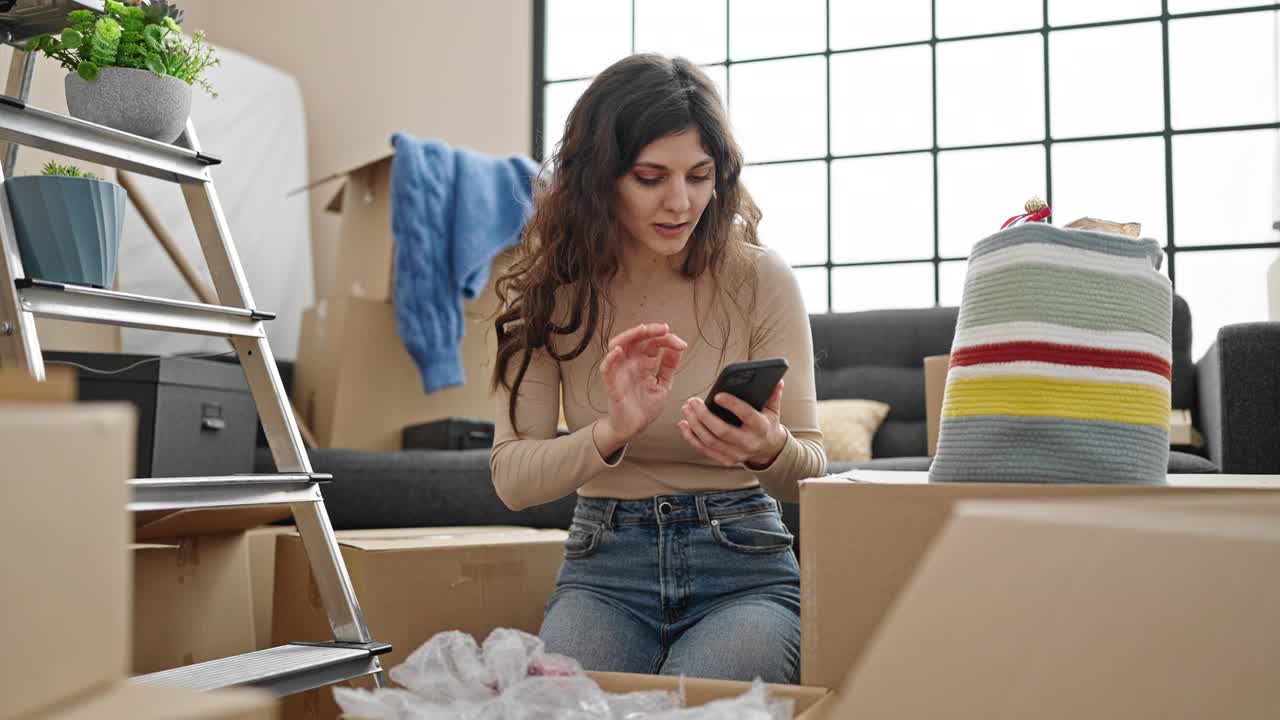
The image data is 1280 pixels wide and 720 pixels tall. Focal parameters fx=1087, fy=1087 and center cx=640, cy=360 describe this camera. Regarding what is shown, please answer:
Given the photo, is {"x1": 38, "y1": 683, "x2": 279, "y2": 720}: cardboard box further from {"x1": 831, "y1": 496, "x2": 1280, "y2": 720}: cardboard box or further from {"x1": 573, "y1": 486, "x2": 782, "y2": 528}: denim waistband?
{"x1": 573, "y1": 486, "x2": 782, "y2": 528}: denim waistband

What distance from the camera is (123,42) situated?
132 cm

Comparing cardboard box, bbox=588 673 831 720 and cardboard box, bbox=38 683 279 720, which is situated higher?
cardboard box, bbox=38 683 279 720

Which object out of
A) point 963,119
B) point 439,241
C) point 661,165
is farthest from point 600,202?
point 963,119

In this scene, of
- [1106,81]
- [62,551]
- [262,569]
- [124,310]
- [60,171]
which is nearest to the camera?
[62,551]

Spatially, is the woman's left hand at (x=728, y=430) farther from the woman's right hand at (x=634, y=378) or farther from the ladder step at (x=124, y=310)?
the ladder step at (x=124, y=310)

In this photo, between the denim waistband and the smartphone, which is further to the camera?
the denim waistband

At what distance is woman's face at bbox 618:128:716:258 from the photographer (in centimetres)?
131

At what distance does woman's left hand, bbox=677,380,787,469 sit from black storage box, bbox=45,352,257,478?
4.24 ft

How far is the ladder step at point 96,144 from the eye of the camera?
44.5 inches

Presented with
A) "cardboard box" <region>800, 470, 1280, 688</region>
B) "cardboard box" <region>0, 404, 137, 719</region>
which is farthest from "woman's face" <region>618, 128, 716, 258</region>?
"cardboard box" <region>0, 404, 137, 719</region>

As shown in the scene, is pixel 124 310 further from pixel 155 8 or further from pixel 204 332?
pixel 155 8

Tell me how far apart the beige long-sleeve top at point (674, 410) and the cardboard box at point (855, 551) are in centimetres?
29

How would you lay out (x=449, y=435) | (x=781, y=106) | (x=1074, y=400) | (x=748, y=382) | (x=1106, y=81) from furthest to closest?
(x=781, y=106) < (x=1106, y=81) < (x=449, y=435) < (x=748, y=382) < (x=1074, y=400)

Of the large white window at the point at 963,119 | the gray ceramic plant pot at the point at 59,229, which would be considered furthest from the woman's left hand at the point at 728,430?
the large white window at the point at 963,119
